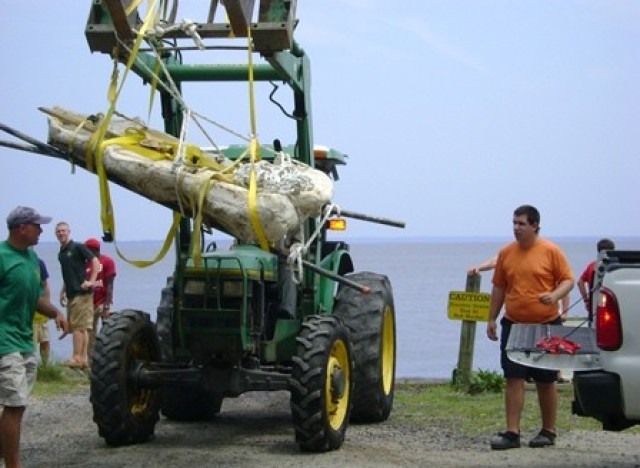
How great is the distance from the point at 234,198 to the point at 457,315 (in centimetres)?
646

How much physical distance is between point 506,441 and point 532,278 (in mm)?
1270

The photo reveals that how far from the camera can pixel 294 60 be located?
11.8 metres

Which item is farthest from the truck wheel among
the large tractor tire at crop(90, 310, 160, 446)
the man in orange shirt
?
the man in orange shirt

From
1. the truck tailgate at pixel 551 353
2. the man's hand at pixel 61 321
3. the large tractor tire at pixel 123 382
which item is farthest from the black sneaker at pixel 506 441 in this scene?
the man's hand at pixel 61 321

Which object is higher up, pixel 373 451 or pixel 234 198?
pixel 234 198

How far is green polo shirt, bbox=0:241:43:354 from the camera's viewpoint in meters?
9.68

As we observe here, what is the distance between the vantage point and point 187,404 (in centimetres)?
1327

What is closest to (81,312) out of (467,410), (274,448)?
(467,410)

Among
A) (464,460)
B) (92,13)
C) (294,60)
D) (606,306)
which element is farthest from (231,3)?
(464,460)

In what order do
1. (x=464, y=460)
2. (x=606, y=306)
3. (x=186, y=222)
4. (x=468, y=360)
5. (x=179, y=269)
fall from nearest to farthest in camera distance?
1. (x=606, y=306)
2. (x=464, y=460)
3. (x=179, y=269)
4. (x=186, y=222)
5. (x=468, y=360)

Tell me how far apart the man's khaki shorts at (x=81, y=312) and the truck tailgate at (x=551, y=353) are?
7817 mm

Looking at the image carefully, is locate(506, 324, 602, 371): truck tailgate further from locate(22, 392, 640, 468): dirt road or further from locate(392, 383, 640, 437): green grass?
locate(392, 383, 640, 437): green grass

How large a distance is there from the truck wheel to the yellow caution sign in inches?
144

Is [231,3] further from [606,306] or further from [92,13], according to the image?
[606,306]
